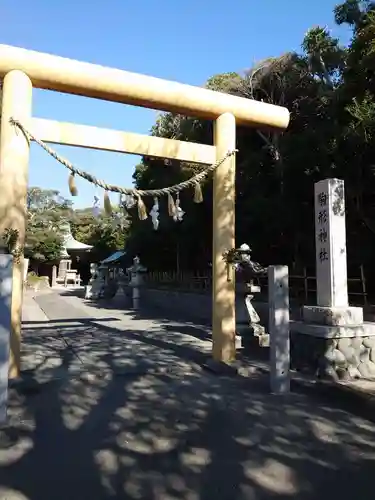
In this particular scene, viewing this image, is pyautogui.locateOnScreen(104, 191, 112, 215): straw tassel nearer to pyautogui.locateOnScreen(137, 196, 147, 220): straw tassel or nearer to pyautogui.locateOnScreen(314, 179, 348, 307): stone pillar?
pyautogui.locateOnScreen(137, 196, 147, 220): straw tassel

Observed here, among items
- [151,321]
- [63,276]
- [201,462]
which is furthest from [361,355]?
[63,276]

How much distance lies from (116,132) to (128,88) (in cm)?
65

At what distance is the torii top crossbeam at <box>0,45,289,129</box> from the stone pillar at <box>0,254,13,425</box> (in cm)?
289

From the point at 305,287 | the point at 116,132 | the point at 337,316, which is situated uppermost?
the point at 116,132

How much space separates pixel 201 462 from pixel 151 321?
9.51 m

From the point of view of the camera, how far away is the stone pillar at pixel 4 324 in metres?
4.03

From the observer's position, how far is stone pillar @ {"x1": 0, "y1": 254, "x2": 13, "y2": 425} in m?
4.03

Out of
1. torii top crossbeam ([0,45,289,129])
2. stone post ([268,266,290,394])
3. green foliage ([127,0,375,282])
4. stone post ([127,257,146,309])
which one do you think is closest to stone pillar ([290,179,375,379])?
stone post ([268,266,290,394])

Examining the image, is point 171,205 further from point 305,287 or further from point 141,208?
point 305,287

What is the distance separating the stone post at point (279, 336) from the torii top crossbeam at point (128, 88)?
9.64 ft

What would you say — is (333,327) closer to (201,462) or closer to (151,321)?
(201,462)

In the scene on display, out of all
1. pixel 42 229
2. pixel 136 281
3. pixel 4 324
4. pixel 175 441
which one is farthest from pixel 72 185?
pixel 42 229

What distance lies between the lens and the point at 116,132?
20.0 feet

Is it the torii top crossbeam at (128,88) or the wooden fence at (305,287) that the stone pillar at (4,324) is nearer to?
the torii top crossbeam at (128,88)
